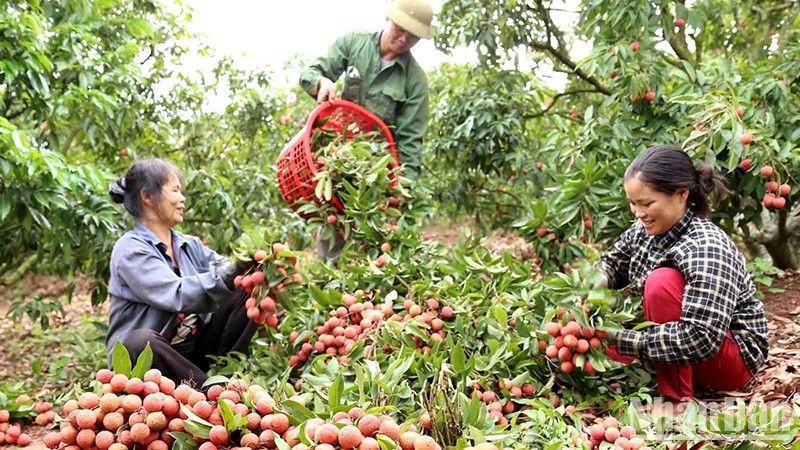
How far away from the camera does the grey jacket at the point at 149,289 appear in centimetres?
231

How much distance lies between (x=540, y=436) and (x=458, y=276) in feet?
3.28

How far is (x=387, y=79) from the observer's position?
3.35 m

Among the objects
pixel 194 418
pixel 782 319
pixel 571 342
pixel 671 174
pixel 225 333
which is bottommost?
pixel 225 333

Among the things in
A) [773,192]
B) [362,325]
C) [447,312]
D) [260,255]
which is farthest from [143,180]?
[773,192]

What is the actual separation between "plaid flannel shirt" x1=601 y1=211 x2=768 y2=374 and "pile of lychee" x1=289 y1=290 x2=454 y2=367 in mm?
592

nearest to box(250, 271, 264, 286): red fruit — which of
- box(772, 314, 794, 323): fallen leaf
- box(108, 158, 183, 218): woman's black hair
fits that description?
box(108, 158, 183, 218): woman's black hair

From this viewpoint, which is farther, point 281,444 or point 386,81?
point 386,81

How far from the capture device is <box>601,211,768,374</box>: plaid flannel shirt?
2047mm

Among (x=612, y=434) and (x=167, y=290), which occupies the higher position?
(x=612, y=434)

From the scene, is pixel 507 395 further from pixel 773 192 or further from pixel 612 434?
pixel 773 192

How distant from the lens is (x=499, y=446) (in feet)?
5.37

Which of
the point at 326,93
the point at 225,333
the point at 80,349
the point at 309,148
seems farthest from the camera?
the point at 80,349

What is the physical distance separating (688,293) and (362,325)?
3.24 ft

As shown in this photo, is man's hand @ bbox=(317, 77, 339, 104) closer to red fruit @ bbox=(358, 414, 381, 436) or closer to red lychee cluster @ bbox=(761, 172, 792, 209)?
red lychee cluster @ bbox=(761, 172, 792, 209)
